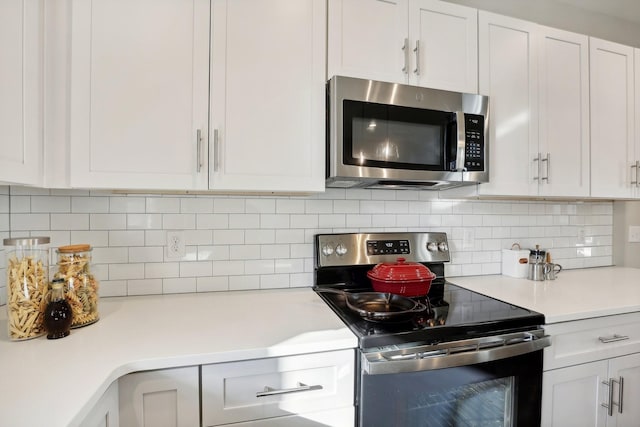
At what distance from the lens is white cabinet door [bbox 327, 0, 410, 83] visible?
138 centimetres

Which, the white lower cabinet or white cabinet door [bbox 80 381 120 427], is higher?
white cabinet door [bbox 80 381 120 427]

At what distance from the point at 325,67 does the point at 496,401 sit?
1485 millimetres

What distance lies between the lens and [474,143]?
1.50 metres

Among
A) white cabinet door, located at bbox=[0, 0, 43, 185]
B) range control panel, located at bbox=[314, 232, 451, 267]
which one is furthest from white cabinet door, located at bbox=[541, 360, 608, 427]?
white cabinet door, located at bbox=[0, 0, 43, 185]

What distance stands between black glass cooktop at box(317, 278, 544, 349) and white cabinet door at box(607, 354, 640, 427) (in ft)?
1.81

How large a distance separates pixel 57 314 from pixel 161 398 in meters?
0.43

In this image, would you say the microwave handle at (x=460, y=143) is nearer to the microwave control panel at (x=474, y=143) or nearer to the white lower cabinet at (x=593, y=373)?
the microwave control panel at (x=474, y=143)

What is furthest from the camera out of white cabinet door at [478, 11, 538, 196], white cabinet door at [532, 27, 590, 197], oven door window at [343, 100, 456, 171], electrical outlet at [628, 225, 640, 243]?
electrical outlet at [628, 225, 640, 243]

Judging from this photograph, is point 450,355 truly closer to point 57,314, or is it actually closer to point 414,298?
point 414,298

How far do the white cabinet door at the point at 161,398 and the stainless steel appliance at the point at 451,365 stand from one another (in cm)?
51

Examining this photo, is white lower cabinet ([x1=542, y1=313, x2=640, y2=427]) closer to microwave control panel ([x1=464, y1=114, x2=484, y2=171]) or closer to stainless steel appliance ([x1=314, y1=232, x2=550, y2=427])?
stainless steel appliance ([x1=314, y1=232, x2=550, y2=427])

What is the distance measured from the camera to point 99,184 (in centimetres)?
114

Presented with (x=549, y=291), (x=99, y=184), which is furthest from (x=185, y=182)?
(x=549, y=291)

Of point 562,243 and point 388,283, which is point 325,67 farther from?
point 562,243
